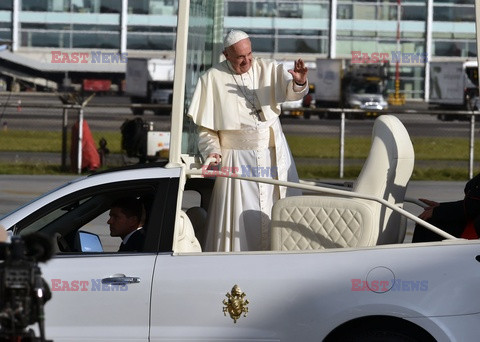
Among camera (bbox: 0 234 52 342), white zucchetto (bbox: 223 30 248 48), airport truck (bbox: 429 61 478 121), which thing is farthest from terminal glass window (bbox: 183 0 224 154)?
airport truck (bbox: 429 61 478 121)

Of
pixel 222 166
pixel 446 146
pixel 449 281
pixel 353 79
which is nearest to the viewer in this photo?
pixel 449 281

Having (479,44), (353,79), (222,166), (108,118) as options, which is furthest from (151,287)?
(353,79)

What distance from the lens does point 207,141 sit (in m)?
7.14

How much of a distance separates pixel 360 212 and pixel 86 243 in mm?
1526

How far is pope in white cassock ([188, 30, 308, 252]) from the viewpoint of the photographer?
6879 millimetres

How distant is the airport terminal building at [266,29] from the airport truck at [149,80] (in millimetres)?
1349

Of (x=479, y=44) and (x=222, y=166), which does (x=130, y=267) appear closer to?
(x=222, y=166)

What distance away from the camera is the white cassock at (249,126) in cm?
700

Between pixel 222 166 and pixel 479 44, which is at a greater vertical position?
pixel 479 44

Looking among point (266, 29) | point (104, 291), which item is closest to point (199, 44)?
point (104, 291)

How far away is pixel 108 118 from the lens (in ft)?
123

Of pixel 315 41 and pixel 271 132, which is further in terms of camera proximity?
pixel 315 41

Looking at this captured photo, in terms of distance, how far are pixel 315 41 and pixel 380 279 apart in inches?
1879

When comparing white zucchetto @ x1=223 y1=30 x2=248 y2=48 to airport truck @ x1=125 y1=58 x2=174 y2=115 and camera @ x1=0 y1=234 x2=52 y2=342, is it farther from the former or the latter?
airport truck @ x1=125 y1=58 x2=174 y2=115
